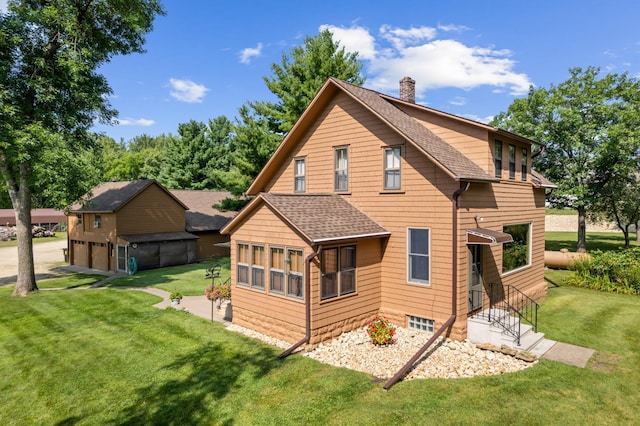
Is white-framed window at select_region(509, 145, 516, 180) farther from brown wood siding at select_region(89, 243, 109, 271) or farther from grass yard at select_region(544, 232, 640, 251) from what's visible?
brown wood siding at select_region(89, 243, 109, 271)

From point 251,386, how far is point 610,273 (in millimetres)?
19699

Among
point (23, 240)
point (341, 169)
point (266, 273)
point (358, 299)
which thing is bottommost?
point (358, 299)

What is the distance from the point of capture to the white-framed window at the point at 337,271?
462 inches

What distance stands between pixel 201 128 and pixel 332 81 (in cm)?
4308

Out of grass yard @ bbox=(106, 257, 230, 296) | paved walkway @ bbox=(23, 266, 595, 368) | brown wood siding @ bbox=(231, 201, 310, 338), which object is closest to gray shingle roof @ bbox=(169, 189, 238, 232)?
grass yard @ bbox=(106, 257, 230, 296)

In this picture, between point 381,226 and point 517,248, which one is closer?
point 381,226

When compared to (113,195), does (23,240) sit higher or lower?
lower

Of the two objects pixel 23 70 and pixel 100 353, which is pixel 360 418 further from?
pixel 23 70

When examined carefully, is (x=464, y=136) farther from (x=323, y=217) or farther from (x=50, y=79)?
(x=50, y=79)

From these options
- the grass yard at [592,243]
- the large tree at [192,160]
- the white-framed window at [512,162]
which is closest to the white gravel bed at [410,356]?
the white-framed window at [512,162]

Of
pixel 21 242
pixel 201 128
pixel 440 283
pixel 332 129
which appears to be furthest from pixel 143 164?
pixel 440 283

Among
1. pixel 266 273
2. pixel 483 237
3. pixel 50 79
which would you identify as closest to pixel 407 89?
pixel 483 237

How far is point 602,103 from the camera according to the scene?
93.8 ft

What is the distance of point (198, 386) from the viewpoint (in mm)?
9211
